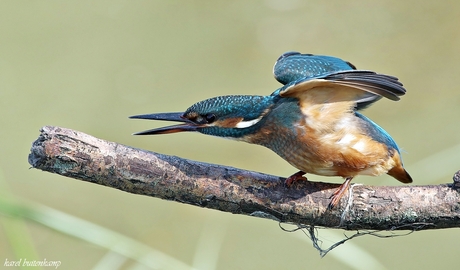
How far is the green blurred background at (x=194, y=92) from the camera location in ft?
A: 8.53

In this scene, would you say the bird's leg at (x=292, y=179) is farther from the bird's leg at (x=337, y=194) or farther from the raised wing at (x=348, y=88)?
the raised wing at (x=348, y=88)

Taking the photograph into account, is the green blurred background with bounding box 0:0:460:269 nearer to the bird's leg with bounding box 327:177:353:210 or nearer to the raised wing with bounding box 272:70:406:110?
the bird's leg with bounding box 327:177:353:210

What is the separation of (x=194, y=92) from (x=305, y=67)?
1.55 metres

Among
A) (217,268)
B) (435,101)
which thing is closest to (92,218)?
(217,268)

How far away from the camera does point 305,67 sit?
79.5 inches

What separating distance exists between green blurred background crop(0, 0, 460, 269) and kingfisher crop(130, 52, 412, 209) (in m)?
0.43

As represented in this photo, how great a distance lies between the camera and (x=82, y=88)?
11.3ft

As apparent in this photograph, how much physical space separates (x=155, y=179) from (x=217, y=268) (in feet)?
3.76

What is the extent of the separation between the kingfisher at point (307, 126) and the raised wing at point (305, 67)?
0.25 m

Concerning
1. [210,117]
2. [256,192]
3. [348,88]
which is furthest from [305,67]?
[256,192]

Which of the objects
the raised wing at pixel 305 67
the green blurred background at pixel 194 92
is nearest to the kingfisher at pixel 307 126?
the raised wing at pixel 305 67

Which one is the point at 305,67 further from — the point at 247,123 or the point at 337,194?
the point at 337,194

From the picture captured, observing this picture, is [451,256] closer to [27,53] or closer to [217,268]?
[217,268]

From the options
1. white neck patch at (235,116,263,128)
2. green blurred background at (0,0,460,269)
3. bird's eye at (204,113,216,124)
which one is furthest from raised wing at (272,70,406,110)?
green blurred background at (0,0,460,269)
